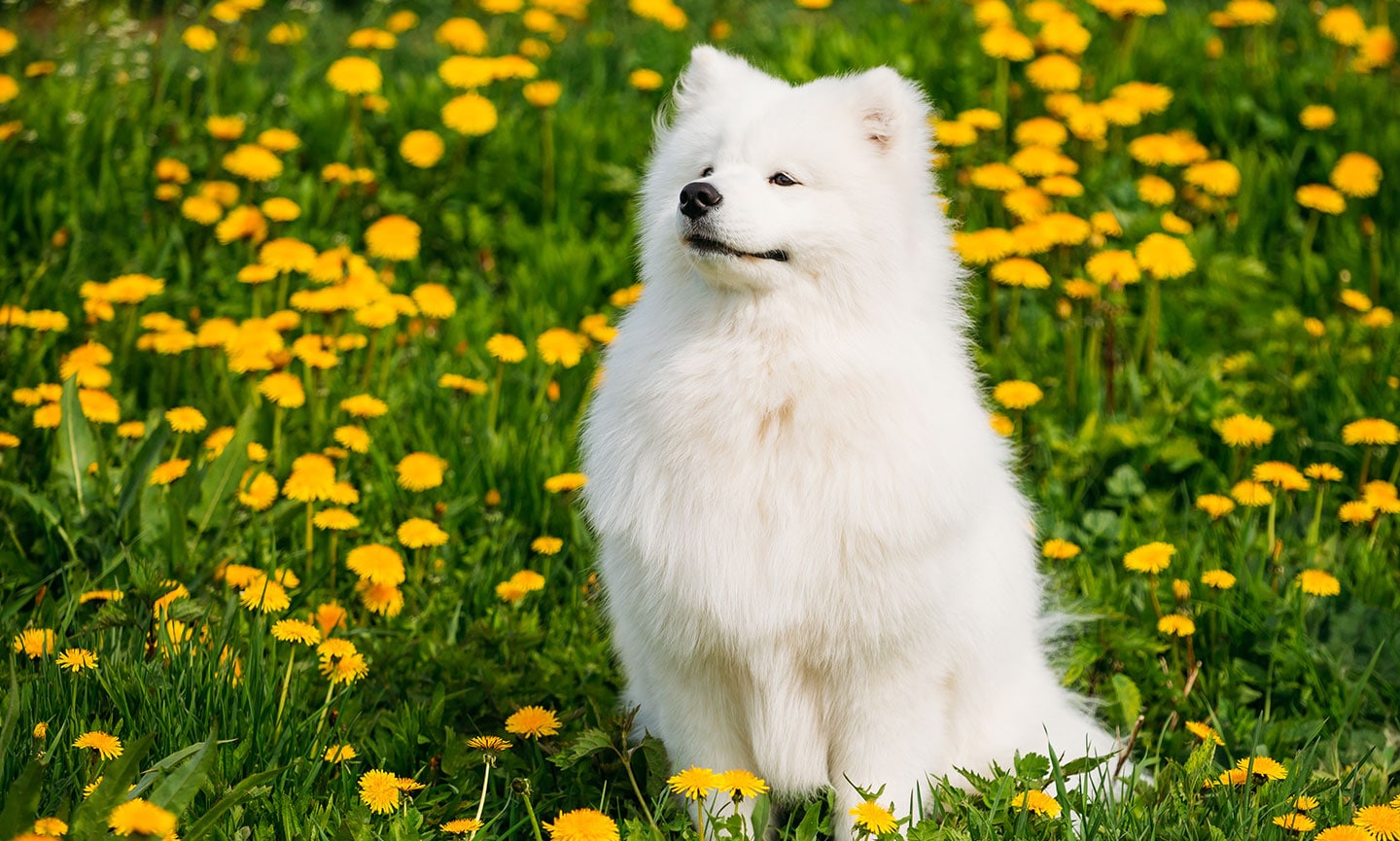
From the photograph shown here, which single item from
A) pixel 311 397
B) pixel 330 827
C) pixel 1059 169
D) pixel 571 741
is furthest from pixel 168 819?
pixel 1059 169

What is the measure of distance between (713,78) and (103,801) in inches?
70.5

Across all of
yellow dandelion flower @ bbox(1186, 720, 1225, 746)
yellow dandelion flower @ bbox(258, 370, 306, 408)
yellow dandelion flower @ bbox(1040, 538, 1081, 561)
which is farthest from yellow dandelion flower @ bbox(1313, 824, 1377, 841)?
yellow dandelion flower @ bbox(258, 370, 306, 408)

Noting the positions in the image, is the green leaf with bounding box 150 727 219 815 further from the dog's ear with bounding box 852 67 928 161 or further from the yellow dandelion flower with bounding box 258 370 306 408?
the dog's ear with bounding box 852 67 928 161

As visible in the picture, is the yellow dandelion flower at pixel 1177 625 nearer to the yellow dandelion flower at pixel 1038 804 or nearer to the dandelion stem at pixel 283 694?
the yellow dandelion flower at pixel 1038 804

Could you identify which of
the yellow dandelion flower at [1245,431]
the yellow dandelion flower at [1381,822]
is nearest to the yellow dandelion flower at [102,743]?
the yellow dandelion flower at [1381,822]

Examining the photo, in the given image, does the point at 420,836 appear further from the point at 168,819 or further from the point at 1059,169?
the point at 1059,169

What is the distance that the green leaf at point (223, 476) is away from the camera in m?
3.46

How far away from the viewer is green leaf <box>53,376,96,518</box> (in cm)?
342

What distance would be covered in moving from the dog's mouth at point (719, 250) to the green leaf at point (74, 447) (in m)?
1.81

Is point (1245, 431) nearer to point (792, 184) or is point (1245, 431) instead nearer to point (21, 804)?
point (792, 184)

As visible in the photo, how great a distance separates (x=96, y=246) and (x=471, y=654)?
228 centimetres

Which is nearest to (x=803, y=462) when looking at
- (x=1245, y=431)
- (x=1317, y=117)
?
(x=1245, y=431)

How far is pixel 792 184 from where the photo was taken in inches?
103

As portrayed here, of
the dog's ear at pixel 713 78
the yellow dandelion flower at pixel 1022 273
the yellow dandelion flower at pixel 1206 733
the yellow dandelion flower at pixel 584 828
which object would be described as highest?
the dog's ear at pixel 713 78
